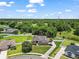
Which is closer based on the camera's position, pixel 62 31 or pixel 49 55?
pixel 49 55

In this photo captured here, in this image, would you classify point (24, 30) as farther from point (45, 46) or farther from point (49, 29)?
point (45, 46)

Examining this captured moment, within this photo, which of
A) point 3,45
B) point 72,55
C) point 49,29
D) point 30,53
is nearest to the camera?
point 72,55

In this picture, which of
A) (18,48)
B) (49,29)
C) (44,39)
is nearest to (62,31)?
(49,29)

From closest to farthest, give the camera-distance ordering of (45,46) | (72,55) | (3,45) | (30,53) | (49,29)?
(72,55) → (30,53) → (3,45) → (45,46) → (49,29)

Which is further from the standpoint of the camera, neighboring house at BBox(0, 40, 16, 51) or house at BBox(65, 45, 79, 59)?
neighboring house at BBox(0, 40, 16, 51)

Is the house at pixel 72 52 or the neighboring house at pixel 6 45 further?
the neighboring house at pixel 6 45

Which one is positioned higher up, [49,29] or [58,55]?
[49,29]

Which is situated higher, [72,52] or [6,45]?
[6,45]

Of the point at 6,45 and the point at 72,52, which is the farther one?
the point at 6,45

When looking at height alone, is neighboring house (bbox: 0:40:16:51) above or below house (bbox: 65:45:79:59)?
above

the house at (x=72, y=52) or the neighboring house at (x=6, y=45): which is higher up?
the neighboring house at (x=6, y=45)
